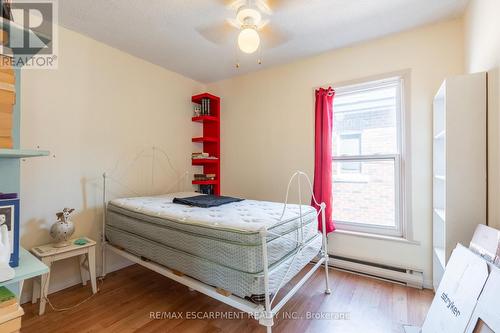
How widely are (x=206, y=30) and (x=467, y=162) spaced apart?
7.58 ft

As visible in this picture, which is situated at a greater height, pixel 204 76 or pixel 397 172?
pixel 204 76

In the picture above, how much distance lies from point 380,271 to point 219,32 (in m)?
2.79

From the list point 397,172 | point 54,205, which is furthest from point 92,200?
point 397,172

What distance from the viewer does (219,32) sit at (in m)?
2.26

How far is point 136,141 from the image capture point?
2812 mm

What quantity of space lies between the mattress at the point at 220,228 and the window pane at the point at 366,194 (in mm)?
821

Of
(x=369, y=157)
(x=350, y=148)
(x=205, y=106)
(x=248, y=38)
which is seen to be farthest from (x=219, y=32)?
(x=369, y=157)

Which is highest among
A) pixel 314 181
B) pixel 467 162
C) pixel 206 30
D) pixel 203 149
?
pixel 206 30

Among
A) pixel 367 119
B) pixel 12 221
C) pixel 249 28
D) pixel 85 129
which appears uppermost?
pixel 249 28

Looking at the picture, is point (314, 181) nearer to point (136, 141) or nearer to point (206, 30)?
point (206, 30)

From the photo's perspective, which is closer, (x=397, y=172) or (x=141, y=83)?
(x=397, y=172)

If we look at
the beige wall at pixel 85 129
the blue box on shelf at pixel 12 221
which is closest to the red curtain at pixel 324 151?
the beige wall at pixel 85 129

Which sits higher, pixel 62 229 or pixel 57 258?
pixel 62 229

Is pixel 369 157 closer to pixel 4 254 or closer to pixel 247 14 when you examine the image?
pixel 247 14
